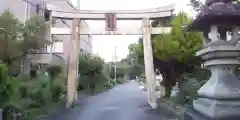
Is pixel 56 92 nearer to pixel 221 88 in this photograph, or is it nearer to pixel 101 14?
pixel 101 14

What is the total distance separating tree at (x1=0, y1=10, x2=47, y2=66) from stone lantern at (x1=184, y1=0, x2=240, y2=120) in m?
13.3

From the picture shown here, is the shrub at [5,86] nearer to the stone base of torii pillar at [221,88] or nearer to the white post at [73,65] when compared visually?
the stone base of torii pillar at [221,88]

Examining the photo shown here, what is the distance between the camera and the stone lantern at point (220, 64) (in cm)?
708

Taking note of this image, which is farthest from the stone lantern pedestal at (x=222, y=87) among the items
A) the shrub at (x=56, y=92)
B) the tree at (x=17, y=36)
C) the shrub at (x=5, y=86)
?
the tree at (x=17, y=36)

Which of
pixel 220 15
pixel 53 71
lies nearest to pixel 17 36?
pixel 53 71

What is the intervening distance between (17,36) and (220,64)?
15.8m

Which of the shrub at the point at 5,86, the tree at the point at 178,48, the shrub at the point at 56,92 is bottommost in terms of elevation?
the shrub at the point at 56,92

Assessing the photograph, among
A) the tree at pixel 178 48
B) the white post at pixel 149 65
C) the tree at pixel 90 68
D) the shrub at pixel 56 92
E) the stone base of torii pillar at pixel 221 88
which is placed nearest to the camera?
the stone base of torii pillar at pixel 221 88

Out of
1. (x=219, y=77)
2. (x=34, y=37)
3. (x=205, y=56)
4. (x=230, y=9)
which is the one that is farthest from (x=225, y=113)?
(x=34, y=37)

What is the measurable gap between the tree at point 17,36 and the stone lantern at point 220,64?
13.3 meters

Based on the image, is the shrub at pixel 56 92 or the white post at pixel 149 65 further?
the white post at pixel 149 65

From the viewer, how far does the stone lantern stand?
23.2 feet

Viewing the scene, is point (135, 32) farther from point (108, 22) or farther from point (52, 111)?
point (52, 111)

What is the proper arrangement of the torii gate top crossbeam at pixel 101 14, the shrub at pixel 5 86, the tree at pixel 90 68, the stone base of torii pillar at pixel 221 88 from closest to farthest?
the stone base of torii pillar at pixel 221 88, the shrub at pixel 5 86, the torii gate top crossbeam at pixel 101 14, the tree at pixel 90 68
